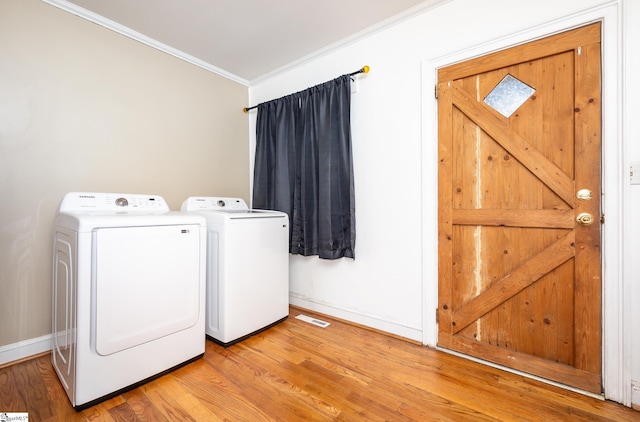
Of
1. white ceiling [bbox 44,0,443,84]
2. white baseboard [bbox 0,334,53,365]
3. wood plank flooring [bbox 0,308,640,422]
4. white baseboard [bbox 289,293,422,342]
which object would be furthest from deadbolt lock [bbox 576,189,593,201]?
white baseboard [bbox 0,334,53,365]

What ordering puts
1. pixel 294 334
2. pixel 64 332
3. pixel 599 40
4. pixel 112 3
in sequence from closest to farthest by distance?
pixel 599 40 → pixel 64 332 → pixel 112 3 → pixel 294 334

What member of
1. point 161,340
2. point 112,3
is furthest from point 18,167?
point 161,340

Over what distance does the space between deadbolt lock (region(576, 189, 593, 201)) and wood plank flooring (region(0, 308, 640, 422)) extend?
1.02m

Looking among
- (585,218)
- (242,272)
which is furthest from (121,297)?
(585,218)

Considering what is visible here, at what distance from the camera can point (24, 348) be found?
70.2 inches

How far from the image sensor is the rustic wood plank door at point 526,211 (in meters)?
1.48

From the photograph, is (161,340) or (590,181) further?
(161,340)

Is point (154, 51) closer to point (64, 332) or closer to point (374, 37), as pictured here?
point (374, 37)

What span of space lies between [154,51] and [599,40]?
301 centimetres

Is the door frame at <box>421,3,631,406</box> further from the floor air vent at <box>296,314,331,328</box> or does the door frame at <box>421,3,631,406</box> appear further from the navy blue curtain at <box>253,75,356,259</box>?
the floor air vent at <box>296,314,331,328</box>

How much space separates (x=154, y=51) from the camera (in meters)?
2.39

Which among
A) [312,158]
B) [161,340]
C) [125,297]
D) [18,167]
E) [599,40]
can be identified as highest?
[599,40]

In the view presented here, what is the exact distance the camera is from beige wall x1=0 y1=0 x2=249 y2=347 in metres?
1.75

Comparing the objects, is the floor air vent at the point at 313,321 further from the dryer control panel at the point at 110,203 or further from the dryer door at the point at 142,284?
the dryer control panel at the point at 110,203
